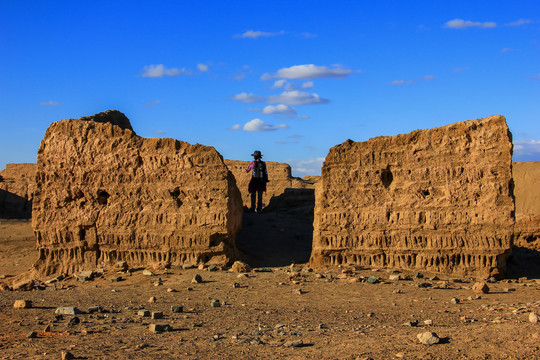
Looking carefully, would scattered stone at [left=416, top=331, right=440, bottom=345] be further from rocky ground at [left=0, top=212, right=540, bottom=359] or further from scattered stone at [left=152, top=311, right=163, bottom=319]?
scattered stone at [left=152, top=311, right=163, bottom=319]

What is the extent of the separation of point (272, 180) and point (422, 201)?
29.9 feet

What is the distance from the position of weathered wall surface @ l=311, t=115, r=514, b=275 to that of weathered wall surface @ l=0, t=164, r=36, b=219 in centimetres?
1550

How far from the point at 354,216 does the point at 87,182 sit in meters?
4.45

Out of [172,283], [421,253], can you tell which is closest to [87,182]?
[172,283]

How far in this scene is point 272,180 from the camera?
1823cm

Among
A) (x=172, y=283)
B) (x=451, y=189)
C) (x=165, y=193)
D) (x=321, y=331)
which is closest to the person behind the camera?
(x=321, y=331)

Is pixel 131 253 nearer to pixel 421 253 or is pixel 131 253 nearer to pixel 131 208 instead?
pixel 131 208

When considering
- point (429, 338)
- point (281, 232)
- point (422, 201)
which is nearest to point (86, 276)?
point (281, 232)

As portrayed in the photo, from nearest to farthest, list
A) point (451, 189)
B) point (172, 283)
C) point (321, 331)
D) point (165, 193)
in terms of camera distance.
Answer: point (321, 331)
point (172, 283)
point (451, 189)
point (165, 193)

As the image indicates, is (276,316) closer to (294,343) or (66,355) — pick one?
(294,343)

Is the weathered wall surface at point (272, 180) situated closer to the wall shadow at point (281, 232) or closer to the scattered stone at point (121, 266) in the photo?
the wall shadow at point (281, 232)

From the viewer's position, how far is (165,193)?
1009 cm

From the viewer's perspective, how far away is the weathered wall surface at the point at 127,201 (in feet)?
32.6

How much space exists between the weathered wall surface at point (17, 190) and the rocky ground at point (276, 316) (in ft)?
47.2
